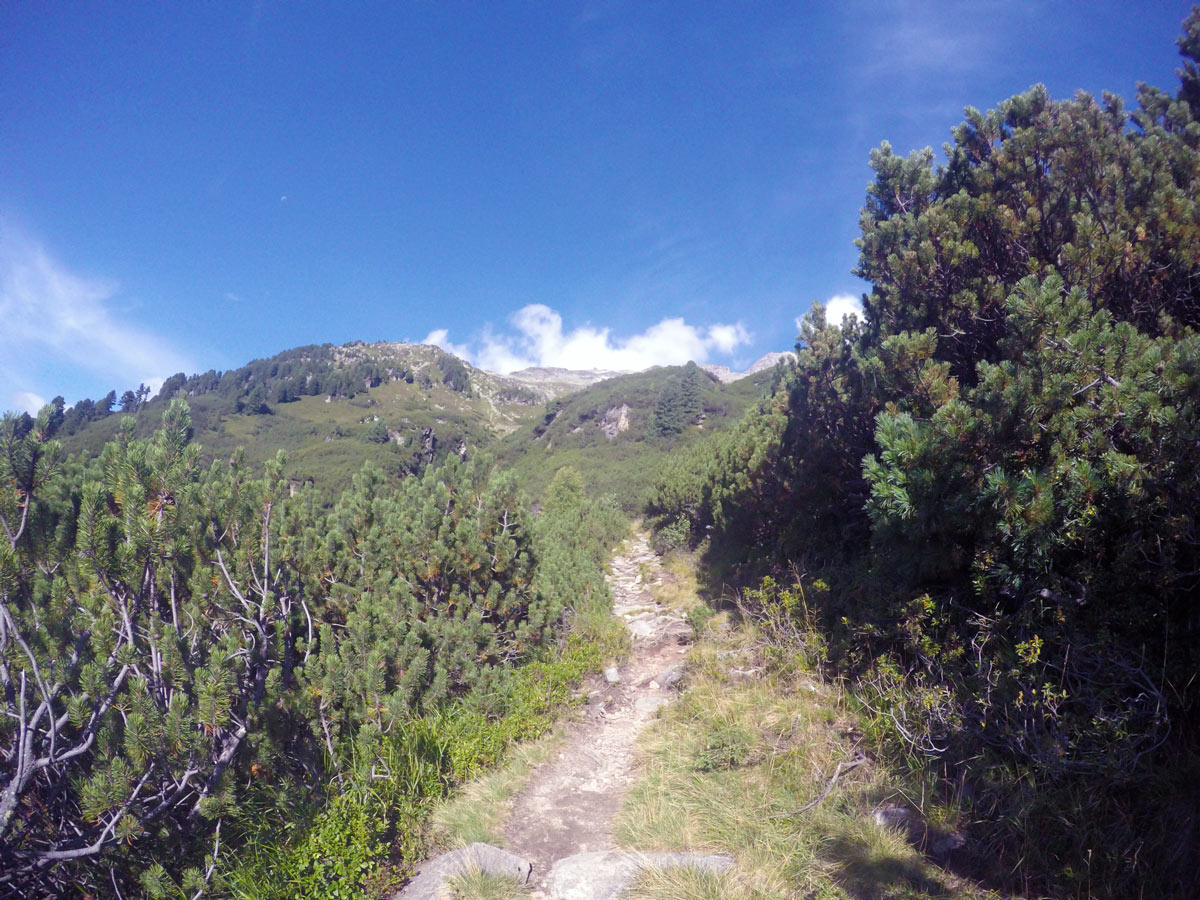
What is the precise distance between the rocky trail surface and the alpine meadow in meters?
0.04

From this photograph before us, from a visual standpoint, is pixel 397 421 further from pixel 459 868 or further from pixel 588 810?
pixel 459 868

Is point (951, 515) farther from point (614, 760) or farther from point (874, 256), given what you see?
point (614, 760)

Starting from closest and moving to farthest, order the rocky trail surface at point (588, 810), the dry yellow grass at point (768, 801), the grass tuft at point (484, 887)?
the dry yellow grass at point (768, 801)
the grass tuft at point (484, 887)
the rocky trail surface at point (588, 810)

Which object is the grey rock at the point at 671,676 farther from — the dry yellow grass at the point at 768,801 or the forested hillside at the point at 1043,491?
the forested hillside at the point at 1043,491

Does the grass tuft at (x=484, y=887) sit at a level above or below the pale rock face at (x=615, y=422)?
below

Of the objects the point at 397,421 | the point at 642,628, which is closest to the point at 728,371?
the point at 397,421

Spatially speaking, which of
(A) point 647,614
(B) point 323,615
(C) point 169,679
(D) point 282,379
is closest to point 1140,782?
(C) point 169,679

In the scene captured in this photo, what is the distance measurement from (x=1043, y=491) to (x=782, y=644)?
129 inches

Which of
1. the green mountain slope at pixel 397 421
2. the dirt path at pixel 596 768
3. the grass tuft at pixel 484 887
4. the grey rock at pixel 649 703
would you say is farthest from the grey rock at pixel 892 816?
the green mountain slope at pixel 397 421

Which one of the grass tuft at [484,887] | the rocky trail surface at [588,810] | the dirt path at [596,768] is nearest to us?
the grass tuft at [484,887]

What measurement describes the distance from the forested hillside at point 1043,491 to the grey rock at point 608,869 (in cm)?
152

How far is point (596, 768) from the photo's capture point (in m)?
5.07

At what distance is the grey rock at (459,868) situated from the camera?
3.35 m

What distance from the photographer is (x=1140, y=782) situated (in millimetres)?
2703
